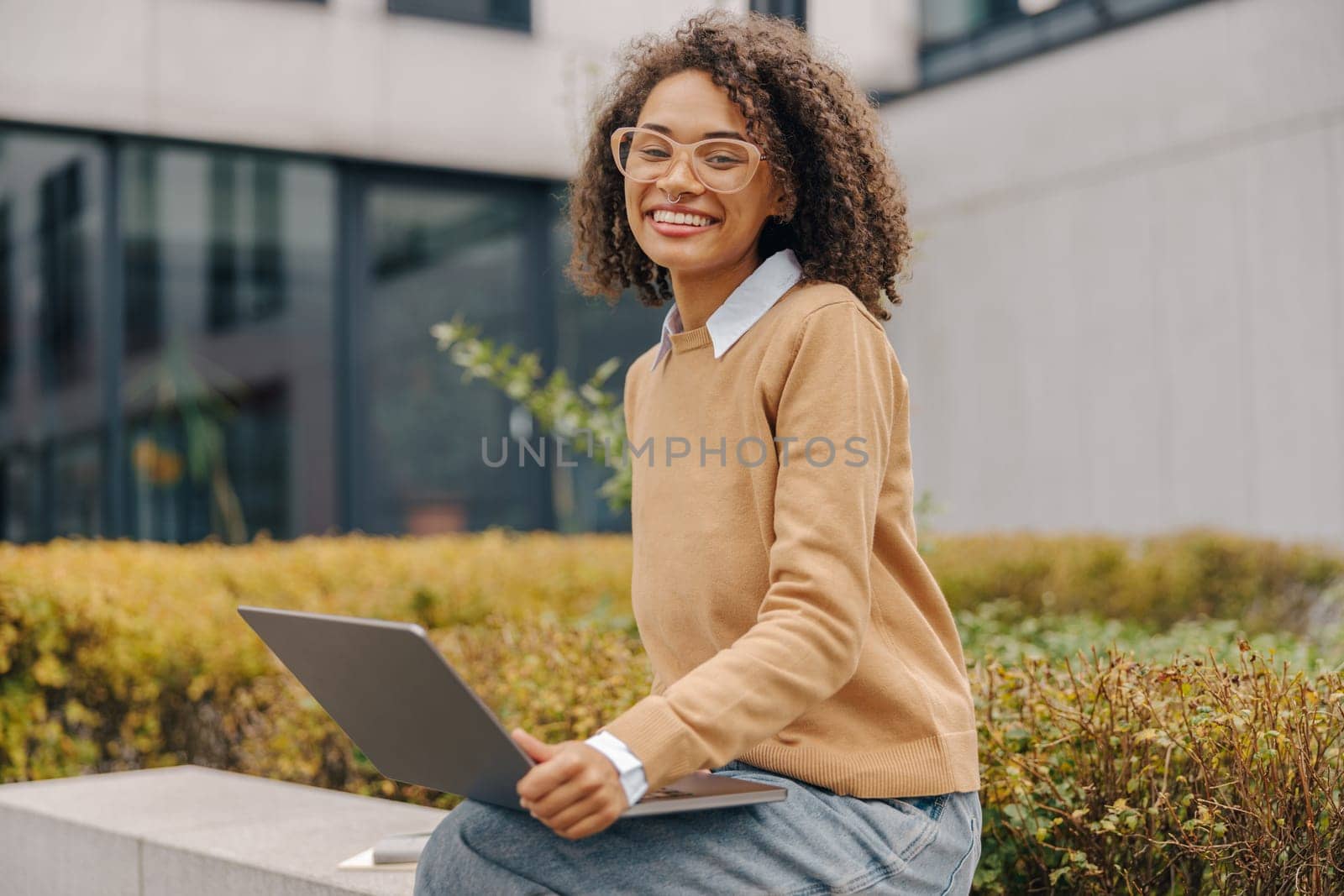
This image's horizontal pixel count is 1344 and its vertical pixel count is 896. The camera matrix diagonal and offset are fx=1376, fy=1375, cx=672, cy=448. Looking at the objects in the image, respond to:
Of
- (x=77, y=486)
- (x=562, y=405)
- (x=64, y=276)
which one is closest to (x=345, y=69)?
(x=64, y=276)

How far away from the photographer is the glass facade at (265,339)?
777cm

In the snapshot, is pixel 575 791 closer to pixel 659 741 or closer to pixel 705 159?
pixel 659 741

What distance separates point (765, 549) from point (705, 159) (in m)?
0.57

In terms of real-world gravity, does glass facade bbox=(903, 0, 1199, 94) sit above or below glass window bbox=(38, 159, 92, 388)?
above

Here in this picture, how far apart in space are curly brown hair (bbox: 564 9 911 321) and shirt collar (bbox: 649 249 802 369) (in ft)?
0.13

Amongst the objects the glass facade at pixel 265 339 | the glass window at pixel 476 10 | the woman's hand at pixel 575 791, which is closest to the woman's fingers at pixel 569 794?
the woman's hand at pixel 575 791

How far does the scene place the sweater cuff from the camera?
145 centimetres

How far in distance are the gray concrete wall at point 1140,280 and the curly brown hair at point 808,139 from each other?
15.4 ft

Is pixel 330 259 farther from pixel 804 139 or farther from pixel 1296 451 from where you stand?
pixel 804 139

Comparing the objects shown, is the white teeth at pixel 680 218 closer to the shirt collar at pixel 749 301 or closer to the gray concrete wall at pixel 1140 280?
the shirt collar at pixel 749 301

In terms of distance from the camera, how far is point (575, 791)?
1.42 metres

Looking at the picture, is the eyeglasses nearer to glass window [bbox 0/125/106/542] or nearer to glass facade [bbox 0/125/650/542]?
glass facade [bbox 0/125/650/542]

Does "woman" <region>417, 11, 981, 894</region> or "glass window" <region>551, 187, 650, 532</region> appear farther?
"glass window" <region>551, 187, 650, 532</region>

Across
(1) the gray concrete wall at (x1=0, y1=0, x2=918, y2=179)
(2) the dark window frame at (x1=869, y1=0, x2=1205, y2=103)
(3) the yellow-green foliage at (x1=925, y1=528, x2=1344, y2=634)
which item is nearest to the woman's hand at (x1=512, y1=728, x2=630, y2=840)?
(3) the yellow-green foliage at (x1=925, y1=528, x2=1344, y2=634)
